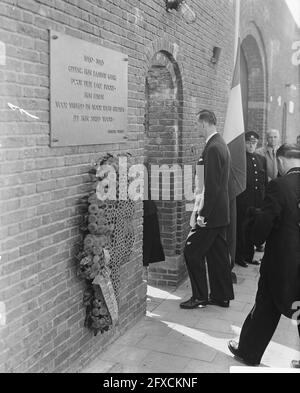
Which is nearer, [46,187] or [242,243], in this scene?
[46,187]

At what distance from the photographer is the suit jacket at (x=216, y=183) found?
5133mm

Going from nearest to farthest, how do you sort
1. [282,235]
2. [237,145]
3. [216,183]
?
[282,235], [216,183], [237,145]

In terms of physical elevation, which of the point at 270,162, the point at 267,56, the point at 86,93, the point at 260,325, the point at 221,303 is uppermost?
the point at 267,56

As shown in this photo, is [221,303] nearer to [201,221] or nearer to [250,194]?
[201,221]

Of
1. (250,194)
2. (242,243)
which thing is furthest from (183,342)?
(250,194)

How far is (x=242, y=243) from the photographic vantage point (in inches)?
281

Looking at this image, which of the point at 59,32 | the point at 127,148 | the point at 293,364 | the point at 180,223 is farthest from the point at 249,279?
the point at 59,32

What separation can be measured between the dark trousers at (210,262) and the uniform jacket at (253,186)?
1.92 metres

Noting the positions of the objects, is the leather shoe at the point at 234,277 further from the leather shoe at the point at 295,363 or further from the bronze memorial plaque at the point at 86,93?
the bronze memorial plaque at the point at 86,93

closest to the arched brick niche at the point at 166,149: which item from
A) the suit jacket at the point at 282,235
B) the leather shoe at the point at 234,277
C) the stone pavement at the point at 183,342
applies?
the stone pavement at the point at 183,342

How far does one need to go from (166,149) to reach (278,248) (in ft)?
8.11

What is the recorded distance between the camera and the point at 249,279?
6.58 m

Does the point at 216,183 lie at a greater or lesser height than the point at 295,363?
greater

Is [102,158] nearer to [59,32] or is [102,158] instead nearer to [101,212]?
[101,212]
